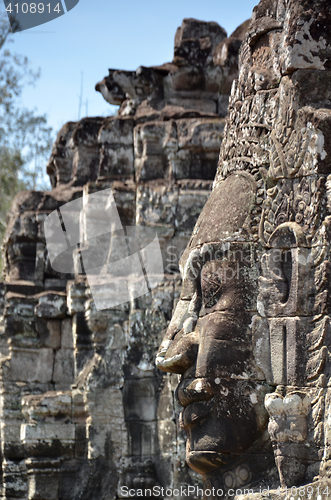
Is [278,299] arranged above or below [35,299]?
above

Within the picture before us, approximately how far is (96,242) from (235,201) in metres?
5.09

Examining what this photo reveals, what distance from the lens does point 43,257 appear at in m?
10.5

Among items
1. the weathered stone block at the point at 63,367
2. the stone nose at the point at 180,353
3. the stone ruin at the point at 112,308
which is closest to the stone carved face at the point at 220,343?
the stone nose at the point at 180,353

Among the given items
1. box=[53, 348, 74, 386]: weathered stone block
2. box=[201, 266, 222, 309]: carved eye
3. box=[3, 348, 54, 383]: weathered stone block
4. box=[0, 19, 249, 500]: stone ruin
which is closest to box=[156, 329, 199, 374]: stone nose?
box=[201, 266, 222, 309]: carved eye

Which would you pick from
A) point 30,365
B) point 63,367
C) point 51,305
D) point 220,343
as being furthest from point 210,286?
point 30,365

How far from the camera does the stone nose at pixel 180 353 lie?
4.21 metres

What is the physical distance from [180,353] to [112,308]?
4.68 meters

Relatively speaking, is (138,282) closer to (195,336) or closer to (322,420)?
(195,336)

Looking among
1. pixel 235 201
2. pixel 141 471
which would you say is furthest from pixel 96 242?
pixel 235 201

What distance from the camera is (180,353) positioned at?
4.22 m

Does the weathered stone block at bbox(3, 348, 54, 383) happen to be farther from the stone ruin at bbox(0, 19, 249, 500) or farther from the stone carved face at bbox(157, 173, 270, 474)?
the stone carved face at bbox(157, 173, 270, 474)

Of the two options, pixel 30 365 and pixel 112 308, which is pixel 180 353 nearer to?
pixel 112 308

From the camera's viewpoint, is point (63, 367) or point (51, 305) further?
point (63, 367)

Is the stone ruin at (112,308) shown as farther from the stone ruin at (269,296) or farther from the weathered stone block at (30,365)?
the stone ruin at (269,296)
